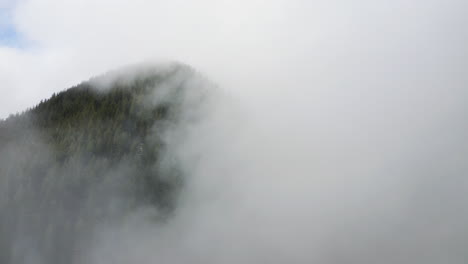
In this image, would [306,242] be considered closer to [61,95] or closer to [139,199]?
[139,199]

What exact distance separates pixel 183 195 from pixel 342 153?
103182 mm

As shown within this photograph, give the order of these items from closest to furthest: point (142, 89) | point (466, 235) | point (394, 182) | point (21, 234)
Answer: point (21, 234), point (142, 89), point (466, 235), point (394, 182)

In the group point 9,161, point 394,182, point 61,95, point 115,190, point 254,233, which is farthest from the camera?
point 394,182

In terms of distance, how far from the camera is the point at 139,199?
65.9 metres

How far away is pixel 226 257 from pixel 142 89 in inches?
1934

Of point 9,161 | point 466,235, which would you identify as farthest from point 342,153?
point 9,161

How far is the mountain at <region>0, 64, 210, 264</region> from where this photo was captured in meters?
51.4

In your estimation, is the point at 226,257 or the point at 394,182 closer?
the point at 226,257

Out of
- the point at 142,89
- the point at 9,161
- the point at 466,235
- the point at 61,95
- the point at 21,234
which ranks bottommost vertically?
the point at 466,235

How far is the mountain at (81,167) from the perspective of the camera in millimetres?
51375

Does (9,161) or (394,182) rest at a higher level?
(9,161)

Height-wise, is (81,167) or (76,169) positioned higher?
(81,167)

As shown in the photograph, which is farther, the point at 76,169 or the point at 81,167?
the point at 81,167

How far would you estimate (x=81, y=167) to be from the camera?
196 ft
